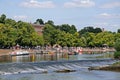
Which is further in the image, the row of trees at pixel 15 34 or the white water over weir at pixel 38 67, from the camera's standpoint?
the row of trees at pixel 15 34

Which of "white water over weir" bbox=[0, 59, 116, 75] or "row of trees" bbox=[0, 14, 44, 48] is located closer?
"white water over weir" bbox=[0, 59, 116, 75]

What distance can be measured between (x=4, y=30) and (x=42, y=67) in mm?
99747

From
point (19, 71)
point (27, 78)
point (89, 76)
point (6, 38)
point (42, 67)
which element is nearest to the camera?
point (27, 78)

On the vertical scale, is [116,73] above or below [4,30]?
below

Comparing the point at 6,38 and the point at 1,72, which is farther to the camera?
the point at 6,38

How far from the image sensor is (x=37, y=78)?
62.7 meters

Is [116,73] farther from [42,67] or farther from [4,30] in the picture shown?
[4,30]

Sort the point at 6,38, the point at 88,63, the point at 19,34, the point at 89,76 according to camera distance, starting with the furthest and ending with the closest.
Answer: the point at 19,34, the point at 6,38, the point at 88,63, the point at 89,76

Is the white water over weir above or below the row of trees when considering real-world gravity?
below

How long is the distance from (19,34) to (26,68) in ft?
358

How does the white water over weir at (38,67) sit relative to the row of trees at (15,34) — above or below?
below

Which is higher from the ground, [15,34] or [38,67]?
[15,34]

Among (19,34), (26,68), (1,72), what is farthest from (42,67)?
(19,34)

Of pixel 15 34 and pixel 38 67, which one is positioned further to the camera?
pixel 15 34
